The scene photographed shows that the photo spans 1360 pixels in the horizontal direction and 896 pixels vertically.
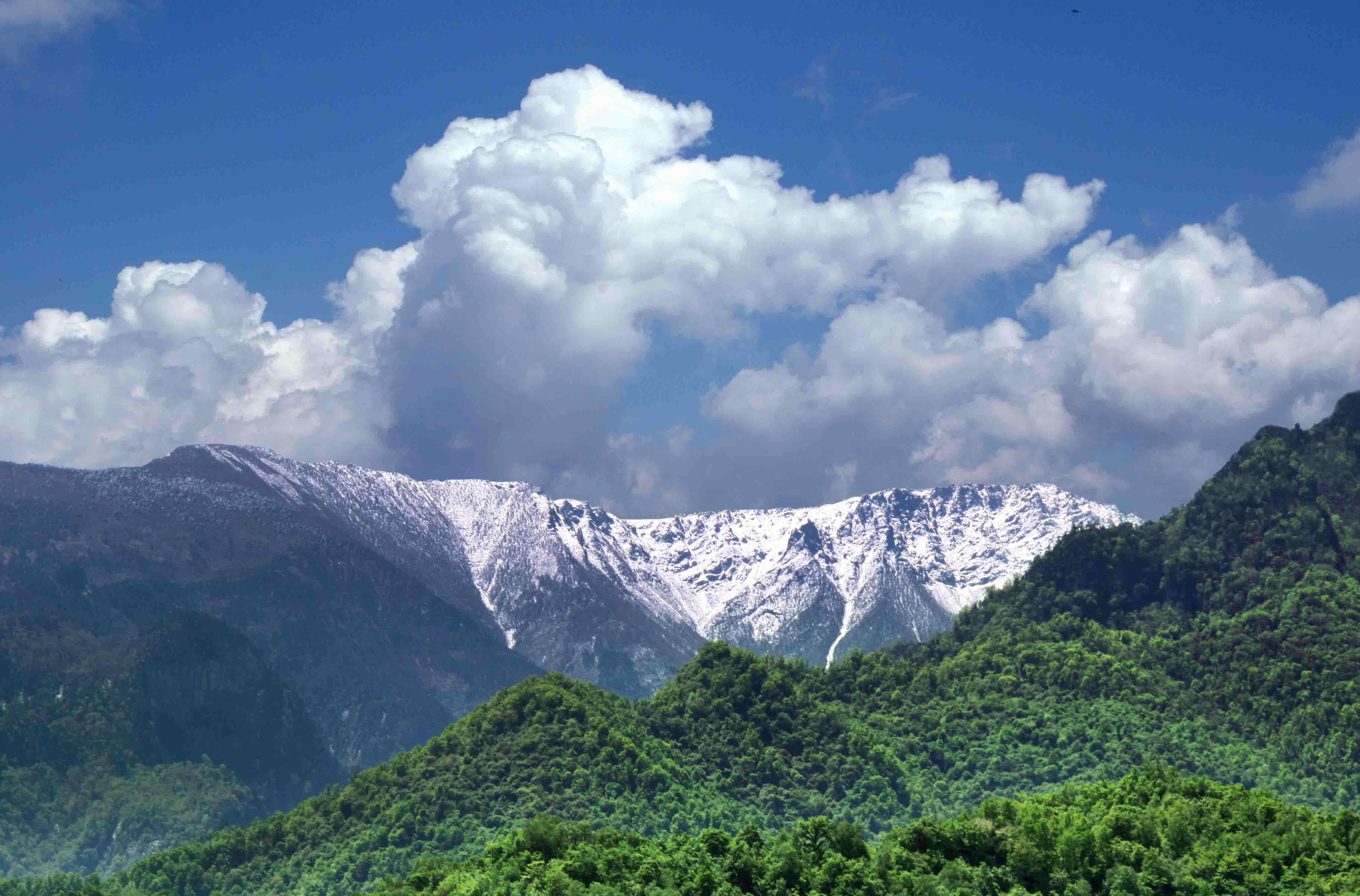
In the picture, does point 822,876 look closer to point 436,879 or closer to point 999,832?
point 999,832

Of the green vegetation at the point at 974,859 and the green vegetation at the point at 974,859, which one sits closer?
the green vegetation at the point at 974,859

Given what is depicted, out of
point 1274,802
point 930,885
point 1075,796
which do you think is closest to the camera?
point 930,885

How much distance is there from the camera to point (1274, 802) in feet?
568

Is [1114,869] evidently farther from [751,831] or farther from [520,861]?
[520,861]

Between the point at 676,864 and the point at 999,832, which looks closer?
the point at 676,864

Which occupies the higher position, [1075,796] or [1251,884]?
[1075,796]

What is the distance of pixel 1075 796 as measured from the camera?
186625 millimetres

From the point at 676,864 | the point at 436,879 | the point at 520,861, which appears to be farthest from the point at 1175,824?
the point at 436,879

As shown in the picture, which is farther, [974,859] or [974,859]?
[974,859]

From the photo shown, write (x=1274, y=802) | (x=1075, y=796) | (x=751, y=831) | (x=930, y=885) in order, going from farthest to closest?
(x=1075, y=796)
(x=1274, y=802)
(x=751, y=831)
(x=930, y=885)

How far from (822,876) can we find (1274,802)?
197 ft

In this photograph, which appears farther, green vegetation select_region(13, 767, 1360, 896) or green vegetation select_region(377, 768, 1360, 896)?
green vegetation select_region(377, 768, 1360, 896)

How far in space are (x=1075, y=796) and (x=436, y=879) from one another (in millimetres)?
78669

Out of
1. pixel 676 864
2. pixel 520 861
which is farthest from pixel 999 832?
pixel 520 861
